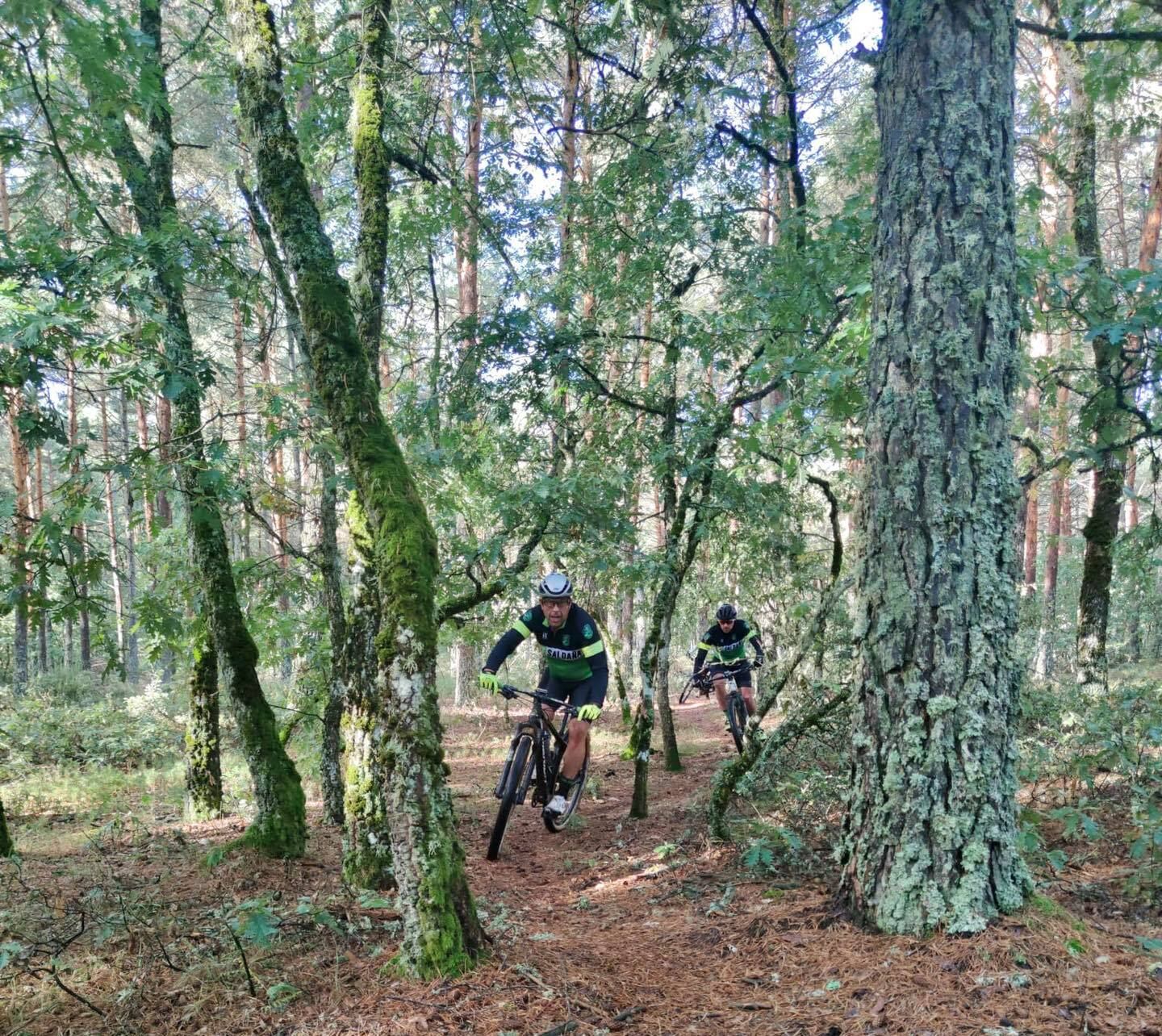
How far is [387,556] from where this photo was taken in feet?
11.7

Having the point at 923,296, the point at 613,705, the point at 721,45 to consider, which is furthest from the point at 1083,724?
the point at 613,705

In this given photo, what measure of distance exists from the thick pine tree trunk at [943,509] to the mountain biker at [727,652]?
592 cm

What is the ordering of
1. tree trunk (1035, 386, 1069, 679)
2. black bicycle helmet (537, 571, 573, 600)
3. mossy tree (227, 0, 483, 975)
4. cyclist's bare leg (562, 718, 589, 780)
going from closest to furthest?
mossy tree (227, 0, 483, 975) → black bicycle helmet (537, 571, 573, 600) → cyclist's bare leg (562, 718, 589, 780) → tree trunk (1035, 386, 1069, 679)

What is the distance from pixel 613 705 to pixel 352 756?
1392 centimetres

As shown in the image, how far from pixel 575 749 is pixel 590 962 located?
9.68 feet

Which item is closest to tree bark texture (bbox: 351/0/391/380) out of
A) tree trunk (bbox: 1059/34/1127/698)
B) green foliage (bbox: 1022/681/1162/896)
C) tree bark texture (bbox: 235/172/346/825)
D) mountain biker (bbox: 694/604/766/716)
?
tree bark texture (bbox: 235/172/346/825)

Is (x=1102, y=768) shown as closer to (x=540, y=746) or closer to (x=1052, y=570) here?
(x=540, y=746)

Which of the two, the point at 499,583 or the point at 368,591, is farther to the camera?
the point at 499,583

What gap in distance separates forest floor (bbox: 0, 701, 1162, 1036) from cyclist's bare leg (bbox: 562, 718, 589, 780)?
149 cm

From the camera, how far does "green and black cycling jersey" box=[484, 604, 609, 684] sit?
6496 mm

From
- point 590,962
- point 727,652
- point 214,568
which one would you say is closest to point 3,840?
point 214,568

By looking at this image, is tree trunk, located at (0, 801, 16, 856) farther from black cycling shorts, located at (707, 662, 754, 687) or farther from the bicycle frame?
black cycling shorts, located at (707, 662, 754, 687)

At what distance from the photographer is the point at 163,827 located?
7.53 meters

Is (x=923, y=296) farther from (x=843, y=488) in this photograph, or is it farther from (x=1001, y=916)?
(x=843, y=488)
